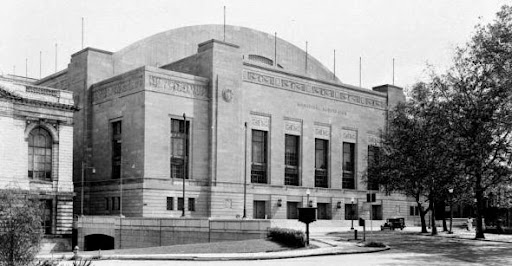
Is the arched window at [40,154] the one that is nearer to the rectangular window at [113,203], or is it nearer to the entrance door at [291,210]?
the rectangular window at [113,203]

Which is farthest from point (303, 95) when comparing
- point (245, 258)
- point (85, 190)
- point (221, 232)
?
point (245, 258)

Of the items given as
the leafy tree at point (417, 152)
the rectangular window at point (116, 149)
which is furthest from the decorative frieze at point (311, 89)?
the leafy tree at point (417, 152)

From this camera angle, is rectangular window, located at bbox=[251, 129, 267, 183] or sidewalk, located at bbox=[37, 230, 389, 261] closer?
sidewalk, located at bbox=[37, 230, 389, 261]

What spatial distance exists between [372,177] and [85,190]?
32.5m

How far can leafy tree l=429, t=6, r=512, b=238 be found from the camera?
126 feet

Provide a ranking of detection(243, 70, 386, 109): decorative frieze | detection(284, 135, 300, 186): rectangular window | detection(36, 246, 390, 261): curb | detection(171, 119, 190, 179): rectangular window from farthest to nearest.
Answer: detection(284, 135, 300, 186): rectangular window
detection(243, 70, 386, 109): decorative frieze
detection(171, 119, 190, 179): rectangular window
detection(36, 246, 390, 261): curb

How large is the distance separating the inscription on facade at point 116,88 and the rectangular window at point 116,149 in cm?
350

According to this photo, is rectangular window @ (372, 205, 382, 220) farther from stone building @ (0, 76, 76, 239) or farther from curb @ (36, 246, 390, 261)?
curb @ (36, 246, 390, 261)

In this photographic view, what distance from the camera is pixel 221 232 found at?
141 ft

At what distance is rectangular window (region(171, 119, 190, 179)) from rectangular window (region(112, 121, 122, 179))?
241 inches

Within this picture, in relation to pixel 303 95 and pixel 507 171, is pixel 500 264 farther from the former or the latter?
pixel 303 95

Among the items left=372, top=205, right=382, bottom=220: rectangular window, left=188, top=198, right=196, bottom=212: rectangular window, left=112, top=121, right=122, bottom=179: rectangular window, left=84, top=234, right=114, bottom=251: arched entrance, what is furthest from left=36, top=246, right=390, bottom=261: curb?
left=372, top=205, right=382, bottom=220: rectangular window

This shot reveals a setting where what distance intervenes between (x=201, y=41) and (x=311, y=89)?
58.5ft

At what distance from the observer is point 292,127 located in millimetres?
78688
